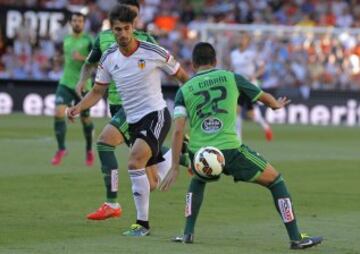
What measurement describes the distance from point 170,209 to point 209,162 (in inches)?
128

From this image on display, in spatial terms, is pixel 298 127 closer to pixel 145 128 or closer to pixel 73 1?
pixel 73 1

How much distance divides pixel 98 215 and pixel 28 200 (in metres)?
1.99

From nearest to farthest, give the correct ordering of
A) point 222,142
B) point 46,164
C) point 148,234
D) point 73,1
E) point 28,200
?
point 222,142, point 148,234, point 28,200, point 46,164, point 73,1

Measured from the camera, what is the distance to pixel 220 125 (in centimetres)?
1034

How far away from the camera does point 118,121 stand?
1249 cm

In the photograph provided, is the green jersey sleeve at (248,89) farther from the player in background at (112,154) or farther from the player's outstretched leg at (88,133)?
the player's outstretched leg at (88,133)

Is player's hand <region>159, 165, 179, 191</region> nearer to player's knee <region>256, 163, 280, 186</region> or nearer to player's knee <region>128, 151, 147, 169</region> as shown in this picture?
player's knee <region>256, 163, 280, 186</region>

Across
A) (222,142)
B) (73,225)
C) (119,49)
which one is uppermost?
(119,49)

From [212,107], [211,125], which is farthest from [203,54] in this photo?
[211,125]

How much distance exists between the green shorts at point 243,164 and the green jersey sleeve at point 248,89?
51cm

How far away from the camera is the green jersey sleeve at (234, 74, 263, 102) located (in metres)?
10.4

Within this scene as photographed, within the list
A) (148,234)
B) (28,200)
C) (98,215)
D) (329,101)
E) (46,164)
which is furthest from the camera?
(329,101)

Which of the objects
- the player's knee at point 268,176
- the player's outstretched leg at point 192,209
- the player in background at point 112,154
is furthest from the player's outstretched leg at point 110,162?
the player's knee at point 268,176

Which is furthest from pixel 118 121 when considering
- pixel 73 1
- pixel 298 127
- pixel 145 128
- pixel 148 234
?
pixel 73 1
